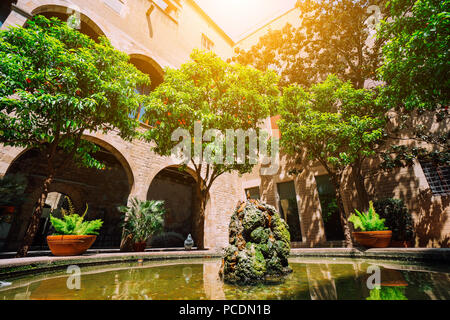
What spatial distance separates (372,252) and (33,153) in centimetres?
1579

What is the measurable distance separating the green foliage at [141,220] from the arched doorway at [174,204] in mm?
5900

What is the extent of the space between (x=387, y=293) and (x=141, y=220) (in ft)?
24.6

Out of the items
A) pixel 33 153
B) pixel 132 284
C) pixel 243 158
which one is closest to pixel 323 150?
pixel 243 158

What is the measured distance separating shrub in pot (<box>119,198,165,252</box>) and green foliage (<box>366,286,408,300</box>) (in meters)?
7.02

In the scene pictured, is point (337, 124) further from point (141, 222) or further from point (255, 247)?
point (141, 222)

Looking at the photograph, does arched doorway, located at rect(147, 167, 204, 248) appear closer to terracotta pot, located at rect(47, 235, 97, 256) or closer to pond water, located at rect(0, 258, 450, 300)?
terracotta pot, located at rect(47, 235, 97, 256)

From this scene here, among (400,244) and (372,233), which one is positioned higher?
(372,233)

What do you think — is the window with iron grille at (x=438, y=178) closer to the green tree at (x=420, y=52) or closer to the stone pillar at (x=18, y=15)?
the green tree at (x=420, y=52)

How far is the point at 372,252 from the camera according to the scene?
5016mm

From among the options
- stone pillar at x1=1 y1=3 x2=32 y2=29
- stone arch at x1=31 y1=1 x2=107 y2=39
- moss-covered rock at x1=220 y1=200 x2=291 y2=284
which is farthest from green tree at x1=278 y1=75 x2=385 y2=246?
stone pillar at x1=1 y1=3 x2=32 y2=29

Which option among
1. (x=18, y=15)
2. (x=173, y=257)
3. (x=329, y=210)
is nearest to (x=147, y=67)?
(x=18, y=15)

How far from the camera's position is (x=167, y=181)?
1505 centimetres

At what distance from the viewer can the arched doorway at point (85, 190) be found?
10328 millimetres
